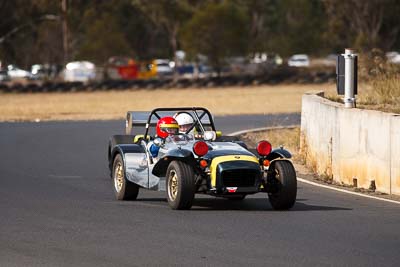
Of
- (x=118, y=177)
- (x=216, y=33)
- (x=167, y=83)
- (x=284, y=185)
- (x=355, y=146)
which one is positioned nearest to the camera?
(x=284, y=185)

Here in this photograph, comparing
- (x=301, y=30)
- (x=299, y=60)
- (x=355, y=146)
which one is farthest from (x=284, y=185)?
(x=301, y=30)

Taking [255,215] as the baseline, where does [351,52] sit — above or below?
above

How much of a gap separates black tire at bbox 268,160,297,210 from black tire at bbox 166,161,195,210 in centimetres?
103

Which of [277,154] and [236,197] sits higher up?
[277,154]

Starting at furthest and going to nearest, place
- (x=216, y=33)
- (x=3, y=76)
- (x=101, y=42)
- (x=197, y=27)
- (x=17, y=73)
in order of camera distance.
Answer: (x=17, y=73) → (x=101, y=42) → (x=3, y=76) → (x=197, y=27) → (x=216, y=33)

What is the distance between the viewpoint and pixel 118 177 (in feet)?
53.4

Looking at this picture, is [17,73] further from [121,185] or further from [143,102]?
[121,185]

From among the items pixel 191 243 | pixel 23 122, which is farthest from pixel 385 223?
pixel 23 122

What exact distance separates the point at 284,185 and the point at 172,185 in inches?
53.9

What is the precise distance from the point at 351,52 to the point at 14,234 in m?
8.56

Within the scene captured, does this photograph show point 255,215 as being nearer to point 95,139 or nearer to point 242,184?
point 242,184

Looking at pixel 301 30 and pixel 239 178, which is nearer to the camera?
pixel 239 178

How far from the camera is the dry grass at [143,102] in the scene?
141 ft

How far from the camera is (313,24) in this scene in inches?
3900
